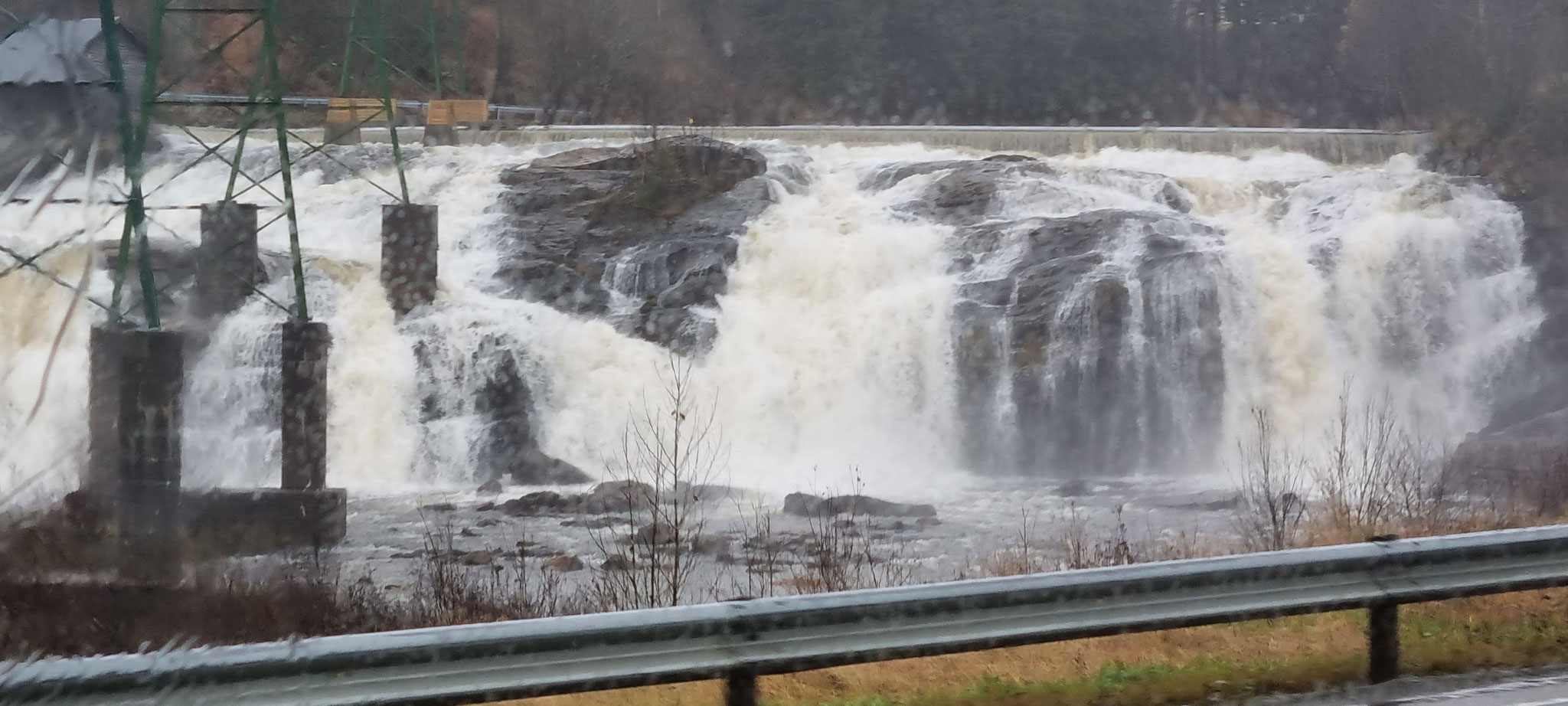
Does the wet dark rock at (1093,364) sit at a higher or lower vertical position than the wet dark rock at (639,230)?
lower

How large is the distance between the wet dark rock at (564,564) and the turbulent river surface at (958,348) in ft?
10.3

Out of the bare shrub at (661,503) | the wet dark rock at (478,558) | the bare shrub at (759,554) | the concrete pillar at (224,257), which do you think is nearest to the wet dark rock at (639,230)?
the bare shrub at (661,503)

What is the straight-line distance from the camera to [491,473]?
1670 cm

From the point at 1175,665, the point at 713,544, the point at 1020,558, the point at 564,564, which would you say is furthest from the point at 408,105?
the point at 1175,665

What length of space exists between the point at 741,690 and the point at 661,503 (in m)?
9.95

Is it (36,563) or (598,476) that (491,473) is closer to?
(598,476)

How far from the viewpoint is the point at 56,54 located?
10.5 feet

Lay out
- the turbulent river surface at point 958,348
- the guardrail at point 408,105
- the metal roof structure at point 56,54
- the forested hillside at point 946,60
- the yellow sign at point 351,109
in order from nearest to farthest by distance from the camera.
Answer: the metal roof structure at point 56,54 < the turbulent river surface at point 958,348 < the guardrail at point 408,105 < the yellow sign at point 351,109 < the forested hillside at point 946,60

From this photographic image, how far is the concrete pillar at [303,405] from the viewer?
13172mm

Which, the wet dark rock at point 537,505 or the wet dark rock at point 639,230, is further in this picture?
the wet dark rock at point 639,230

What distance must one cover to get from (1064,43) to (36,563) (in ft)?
130

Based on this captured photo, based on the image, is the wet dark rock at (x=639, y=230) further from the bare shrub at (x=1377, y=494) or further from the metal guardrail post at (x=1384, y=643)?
the metal guardrail post at (x=1384, y=643)

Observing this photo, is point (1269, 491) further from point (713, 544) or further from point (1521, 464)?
point (1521, 464)

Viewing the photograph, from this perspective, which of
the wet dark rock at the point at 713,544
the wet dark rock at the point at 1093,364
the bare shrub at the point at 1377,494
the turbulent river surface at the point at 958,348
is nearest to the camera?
the bare shrub at the point at 1377,494
